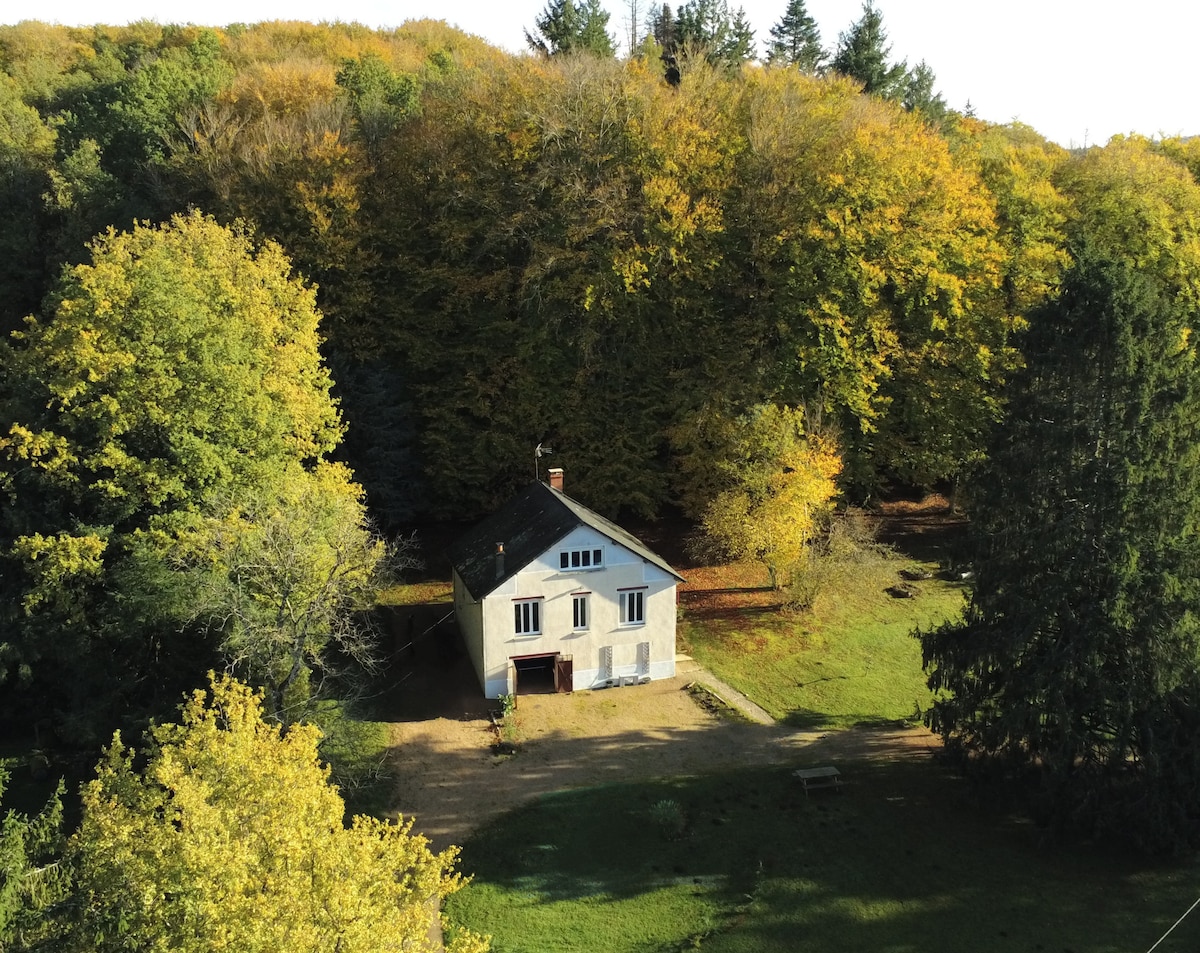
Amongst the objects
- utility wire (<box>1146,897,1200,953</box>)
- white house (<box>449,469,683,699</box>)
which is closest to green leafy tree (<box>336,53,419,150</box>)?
white house (<box>449,469,683,699</box>)

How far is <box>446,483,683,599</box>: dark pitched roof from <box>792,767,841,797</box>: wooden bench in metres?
7.24

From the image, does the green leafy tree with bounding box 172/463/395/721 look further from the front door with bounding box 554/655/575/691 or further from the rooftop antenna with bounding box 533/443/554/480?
the rooftop antenna with bounding box 533/443/554/480

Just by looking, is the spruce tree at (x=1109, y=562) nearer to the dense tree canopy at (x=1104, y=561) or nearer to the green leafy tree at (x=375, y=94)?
the dense tree canopy at (x=1104, y=561)

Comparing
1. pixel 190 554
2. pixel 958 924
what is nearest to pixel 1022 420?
pixel 958 924

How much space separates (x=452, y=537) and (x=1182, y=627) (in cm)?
2851

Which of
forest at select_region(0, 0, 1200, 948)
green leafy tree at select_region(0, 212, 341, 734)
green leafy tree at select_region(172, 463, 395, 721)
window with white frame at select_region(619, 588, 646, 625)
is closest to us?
forest at select_region(0, 0, 1200, 948)

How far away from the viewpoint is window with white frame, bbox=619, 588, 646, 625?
91.5 feet

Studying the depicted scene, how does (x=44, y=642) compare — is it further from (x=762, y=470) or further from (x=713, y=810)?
(x=762, y=470)

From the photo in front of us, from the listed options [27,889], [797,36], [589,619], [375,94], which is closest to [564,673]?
[589,619]

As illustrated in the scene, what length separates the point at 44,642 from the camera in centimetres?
2403

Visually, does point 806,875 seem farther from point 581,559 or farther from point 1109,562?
point 581,559

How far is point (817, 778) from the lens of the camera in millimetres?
22719

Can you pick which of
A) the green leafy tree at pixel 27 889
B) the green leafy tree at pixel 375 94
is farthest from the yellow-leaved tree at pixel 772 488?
the green leafy tree at pixel 375 94

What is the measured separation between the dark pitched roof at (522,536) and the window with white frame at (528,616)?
3.55 feet
